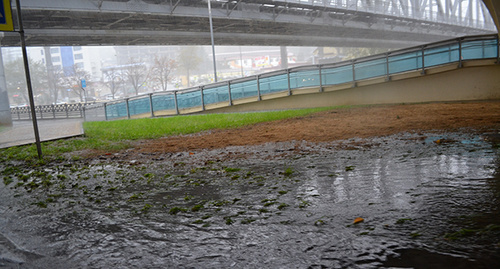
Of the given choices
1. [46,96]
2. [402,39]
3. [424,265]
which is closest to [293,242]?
[424,265]

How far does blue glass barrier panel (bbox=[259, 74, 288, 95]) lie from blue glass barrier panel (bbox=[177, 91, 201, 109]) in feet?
17.0

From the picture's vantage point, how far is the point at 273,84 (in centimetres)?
2358

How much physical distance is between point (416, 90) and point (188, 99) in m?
15.6

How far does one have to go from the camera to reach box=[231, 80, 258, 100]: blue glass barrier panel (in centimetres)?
2444

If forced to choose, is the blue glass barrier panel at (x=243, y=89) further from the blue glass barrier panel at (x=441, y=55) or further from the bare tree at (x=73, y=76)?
the bare tree at (x=73, y=76)

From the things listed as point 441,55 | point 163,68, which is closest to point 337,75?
point 441,55

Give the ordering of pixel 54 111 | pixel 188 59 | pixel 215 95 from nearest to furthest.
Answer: pixel 215 95
pixel 54 111
pixel 188 59

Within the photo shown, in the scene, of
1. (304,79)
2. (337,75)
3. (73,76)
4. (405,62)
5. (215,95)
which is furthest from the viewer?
(73,76)

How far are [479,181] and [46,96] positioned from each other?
225ft

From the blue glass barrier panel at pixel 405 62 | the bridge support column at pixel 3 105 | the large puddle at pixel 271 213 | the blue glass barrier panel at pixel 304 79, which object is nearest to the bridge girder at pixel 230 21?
the bridge support column at pixel 3 105

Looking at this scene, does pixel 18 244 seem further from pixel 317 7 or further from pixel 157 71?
pixel 157 71

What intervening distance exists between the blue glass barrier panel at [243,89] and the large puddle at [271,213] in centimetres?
1826

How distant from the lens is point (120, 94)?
3174 inches

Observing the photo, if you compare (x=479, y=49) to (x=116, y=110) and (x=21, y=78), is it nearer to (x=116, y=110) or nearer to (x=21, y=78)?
(x=116, y=110)
